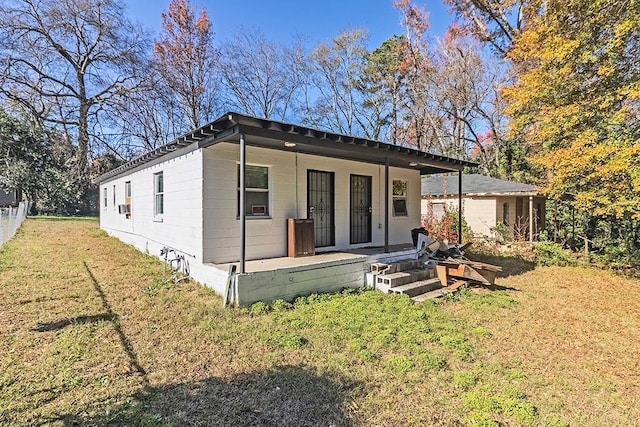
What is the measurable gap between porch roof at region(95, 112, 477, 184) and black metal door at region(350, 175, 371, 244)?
577mm

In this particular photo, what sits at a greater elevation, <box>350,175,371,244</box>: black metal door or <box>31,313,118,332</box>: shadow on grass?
<box>350,175,371,244</box>: black metal door

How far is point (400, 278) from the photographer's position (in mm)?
6254

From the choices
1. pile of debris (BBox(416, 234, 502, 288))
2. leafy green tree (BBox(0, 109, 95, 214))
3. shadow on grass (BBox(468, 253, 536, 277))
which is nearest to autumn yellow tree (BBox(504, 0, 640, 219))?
shadow on grass (BBox(468, 253, 536, 277))

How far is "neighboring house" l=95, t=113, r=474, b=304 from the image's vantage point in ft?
17.6

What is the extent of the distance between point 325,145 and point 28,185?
72.8ft

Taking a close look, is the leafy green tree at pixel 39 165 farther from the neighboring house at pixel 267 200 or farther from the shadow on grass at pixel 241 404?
the shadow on grass at pixel 241 404

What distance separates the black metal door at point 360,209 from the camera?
8.45 meters

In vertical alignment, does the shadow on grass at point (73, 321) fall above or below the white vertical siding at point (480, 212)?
below

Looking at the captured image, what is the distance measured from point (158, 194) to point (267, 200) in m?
3.21

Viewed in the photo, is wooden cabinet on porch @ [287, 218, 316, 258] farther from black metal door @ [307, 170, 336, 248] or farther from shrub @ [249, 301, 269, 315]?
shrub @ [249, 301, 269, 315]

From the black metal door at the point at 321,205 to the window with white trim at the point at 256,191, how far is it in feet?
3.63

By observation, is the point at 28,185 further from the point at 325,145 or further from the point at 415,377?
the point at 415,377

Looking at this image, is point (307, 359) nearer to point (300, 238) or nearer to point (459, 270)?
point (300, 238)

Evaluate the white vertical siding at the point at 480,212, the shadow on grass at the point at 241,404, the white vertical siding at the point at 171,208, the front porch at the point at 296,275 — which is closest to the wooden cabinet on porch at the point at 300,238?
the front porch at the point at 296,275
